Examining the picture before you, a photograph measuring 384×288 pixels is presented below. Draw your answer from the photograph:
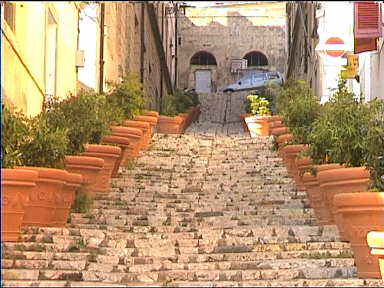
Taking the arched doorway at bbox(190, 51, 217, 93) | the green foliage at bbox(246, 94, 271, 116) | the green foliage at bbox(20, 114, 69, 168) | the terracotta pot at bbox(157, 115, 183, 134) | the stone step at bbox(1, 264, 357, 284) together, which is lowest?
the stone step at bbox(1, 264, 357, 284)

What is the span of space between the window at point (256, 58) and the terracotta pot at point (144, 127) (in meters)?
27.9

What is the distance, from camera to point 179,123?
21.7 m

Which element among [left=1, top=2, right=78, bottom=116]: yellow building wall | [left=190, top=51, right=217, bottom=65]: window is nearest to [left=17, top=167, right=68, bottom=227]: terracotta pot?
[left=1, top=2, right=78, bottom=116]: yellow building wall

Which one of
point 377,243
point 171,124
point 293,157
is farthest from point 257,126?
point 377,243

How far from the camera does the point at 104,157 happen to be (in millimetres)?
11328

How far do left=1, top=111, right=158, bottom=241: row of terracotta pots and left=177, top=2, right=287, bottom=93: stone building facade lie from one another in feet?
102

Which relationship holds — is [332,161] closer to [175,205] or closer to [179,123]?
[175,205]

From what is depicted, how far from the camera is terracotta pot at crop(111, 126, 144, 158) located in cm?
1313

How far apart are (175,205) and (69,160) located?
1717 millimetres

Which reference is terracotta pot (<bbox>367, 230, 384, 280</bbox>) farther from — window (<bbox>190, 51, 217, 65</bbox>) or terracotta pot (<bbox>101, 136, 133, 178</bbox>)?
window (<bbox>190, 51, 217, 65</bbox>)

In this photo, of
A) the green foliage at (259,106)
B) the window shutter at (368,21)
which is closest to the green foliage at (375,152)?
the window shutter at (368,21)

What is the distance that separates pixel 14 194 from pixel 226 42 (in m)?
37.4

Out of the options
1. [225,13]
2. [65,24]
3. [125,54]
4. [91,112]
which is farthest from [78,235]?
[225,13]

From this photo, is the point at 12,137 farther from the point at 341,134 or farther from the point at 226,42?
the point at 226,42
